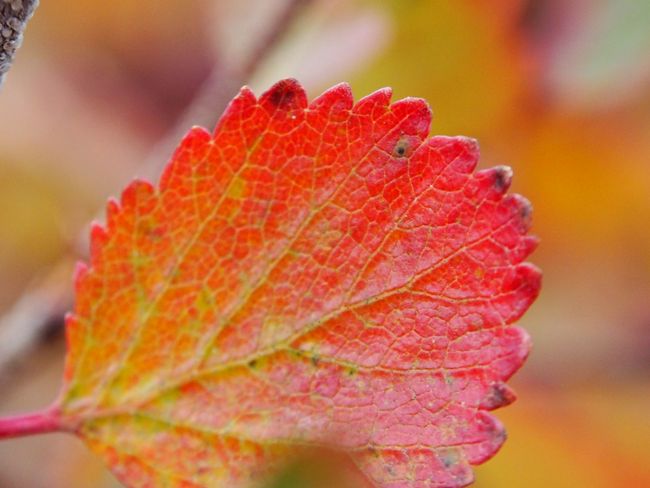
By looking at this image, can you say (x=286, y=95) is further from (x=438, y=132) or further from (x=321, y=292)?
(x=438, y=132)

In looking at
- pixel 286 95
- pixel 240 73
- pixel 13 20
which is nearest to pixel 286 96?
pixel 286 95

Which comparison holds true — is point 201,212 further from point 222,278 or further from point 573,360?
point 573,360

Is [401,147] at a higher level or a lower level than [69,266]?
higher

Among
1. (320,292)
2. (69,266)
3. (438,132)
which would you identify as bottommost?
(69,266)

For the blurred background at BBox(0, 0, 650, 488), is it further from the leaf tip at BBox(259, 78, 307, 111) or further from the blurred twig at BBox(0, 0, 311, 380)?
the leaf tip at BBox(259, 78, 307, 111)

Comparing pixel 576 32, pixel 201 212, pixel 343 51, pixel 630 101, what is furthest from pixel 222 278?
pixel 630 101

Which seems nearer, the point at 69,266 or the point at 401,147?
the point at 401,147

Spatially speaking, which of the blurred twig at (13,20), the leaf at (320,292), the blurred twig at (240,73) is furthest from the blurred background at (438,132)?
the blurred twig at (13,20)
